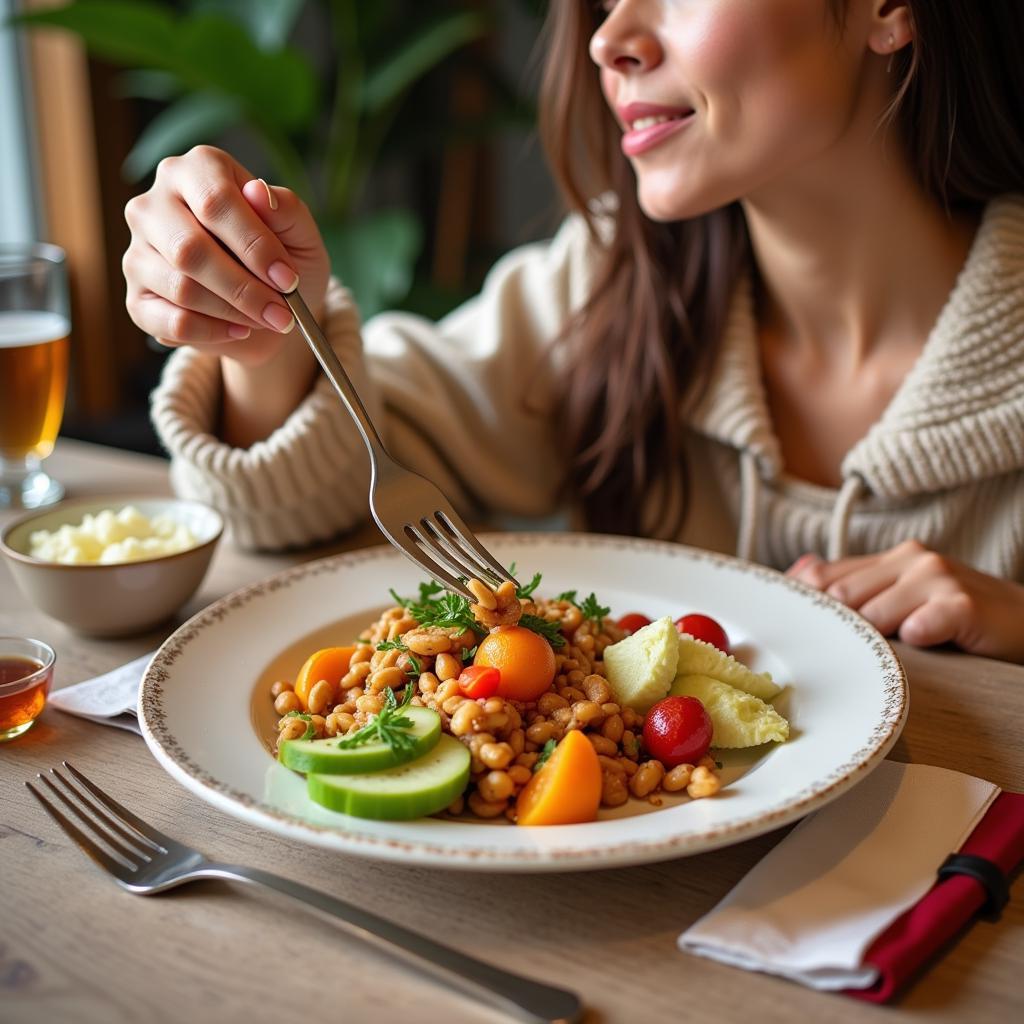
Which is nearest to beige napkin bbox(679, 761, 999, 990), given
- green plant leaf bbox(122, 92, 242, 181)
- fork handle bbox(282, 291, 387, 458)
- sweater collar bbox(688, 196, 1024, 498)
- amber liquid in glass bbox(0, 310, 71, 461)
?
fork handle bbox(282, 291, 387, 458)

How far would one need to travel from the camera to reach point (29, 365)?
5.05 feet

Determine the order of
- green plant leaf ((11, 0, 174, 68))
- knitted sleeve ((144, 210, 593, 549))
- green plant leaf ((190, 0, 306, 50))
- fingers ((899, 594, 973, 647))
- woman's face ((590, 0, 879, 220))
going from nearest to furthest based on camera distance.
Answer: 1. fingers ((899, 594, 973, 647))
2. woman's face ((590, 0, 879, 220))
3. knitted sleeve ((144, 210, 593, 549))
4. green plant leaf ((11, 0, 174, 68))
5. green plant leaf ((190, 0, 306, 50))

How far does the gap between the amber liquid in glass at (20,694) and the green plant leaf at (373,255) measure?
1810 millimetres

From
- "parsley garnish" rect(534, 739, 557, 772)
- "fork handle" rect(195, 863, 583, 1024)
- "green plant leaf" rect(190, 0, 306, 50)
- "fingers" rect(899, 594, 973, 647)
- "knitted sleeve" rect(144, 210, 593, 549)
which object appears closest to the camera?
"fork handle" rect(195, 863, 583, 1024)

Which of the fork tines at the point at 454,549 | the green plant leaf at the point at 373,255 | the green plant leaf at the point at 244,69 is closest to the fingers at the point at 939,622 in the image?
the fork tines at the point at 454,549

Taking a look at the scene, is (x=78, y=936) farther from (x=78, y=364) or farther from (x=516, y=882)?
(x=78, y=364)

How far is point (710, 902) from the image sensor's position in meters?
0.83

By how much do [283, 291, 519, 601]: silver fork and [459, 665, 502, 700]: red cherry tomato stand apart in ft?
0.38

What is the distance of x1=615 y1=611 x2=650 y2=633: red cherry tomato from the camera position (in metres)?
1.18

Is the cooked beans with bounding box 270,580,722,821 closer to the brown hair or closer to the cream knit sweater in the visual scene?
the cream knit sweater

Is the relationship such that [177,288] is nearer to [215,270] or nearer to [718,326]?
[215,270]

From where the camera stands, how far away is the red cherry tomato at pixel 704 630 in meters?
1.15

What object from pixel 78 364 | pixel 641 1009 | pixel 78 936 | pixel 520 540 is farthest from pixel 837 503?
pixel 78 364

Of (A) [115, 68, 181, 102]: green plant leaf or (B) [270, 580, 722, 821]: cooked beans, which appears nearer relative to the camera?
(B) [270, 580, 722, 821]: cooked beans
